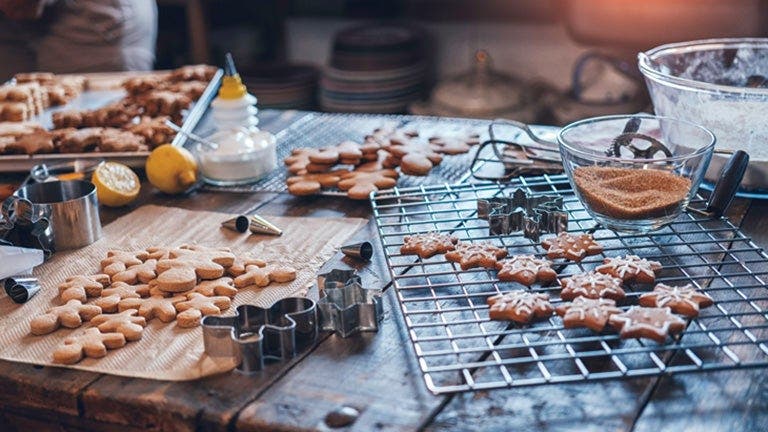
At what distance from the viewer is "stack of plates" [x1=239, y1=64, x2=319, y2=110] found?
3615 millimetres

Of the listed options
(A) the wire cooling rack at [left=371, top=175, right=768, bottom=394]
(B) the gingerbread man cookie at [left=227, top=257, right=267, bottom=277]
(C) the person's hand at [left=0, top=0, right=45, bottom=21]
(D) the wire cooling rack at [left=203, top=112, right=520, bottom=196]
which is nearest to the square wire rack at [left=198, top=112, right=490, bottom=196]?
(D) the wire cooling rack at [left=203, top=112, right=520, bottom=196]

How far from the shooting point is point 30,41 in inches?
117

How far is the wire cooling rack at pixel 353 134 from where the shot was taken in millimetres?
1805

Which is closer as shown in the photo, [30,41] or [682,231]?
[682,231]

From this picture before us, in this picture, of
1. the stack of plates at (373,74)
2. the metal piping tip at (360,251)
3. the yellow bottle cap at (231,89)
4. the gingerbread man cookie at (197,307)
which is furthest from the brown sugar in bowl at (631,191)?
the stack of plates at (373,74)

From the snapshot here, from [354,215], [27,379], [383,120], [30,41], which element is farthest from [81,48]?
[27,379]

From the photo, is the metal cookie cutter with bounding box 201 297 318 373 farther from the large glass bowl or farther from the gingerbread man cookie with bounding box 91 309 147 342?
the large glass bowl

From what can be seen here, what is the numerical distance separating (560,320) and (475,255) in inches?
7.8

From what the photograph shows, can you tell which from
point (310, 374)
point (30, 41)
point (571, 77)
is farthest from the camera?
point (571, 77)

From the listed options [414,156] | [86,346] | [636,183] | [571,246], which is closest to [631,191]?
[636,183]

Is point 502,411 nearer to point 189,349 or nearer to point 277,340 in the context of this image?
point 277,340

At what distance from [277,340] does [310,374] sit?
0.07 m

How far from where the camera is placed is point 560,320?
1164 millimetres

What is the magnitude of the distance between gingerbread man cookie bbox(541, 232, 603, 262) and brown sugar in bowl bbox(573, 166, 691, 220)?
8 centimetres
